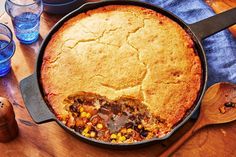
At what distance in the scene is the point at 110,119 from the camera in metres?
1.37

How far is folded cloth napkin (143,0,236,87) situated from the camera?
5.38ft

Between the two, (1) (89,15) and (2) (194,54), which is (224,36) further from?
(1) (89,15)

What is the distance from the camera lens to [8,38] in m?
1.63

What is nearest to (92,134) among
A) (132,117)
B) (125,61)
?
(132,117)

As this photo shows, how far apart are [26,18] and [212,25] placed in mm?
834

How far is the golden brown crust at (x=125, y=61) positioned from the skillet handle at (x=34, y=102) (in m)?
0.05

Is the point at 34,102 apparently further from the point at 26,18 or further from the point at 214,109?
the point at 214,109

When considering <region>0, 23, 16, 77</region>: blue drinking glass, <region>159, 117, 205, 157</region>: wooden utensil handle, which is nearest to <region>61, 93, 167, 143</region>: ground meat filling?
<region>159, 117, 205, 157</region>: wooden utensil handle

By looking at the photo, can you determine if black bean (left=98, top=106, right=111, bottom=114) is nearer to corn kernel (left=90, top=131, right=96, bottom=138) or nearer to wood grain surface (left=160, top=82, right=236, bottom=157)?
corn kernel (left=90, top=131, right=96, bottom=138)

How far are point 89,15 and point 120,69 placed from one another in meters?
0.34

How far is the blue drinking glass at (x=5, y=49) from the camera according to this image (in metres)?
1.56

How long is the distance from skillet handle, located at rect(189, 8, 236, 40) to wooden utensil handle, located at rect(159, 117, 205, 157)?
35 cm

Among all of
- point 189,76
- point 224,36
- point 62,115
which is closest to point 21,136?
point 62,115

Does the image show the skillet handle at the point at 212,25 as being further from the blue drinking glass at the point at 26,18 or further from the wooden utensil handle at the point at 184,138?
the blue drinking glass at the point at 26,18
